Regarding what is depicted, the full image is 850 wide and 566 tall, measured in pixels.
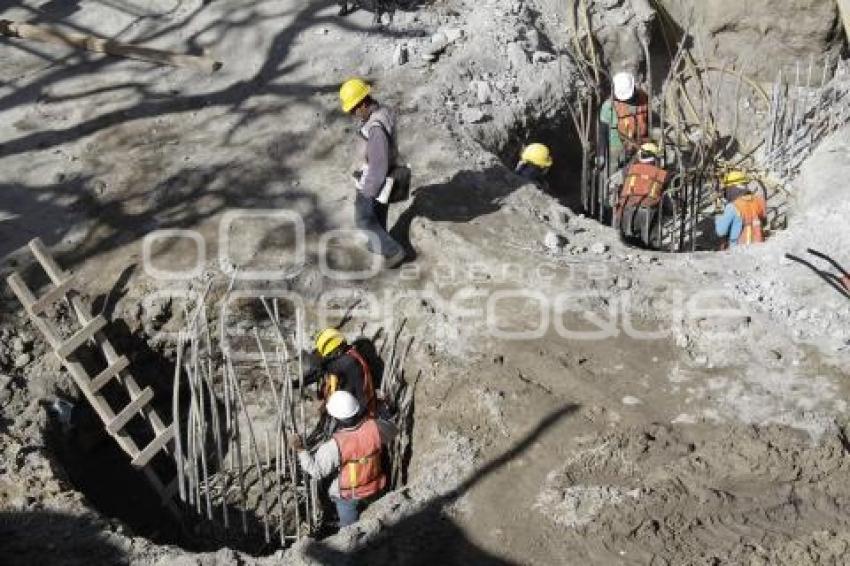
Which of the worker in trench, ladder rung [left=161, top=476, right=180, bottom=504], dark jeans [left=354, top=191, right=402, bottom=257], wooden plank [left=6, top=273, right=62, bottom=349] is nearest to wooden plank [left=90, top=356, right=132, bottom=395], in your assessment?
wooden plank [left=6, top=273, right=62, bottom=349]

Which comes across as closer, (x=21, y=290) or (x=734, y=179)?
(x=21, y=290)

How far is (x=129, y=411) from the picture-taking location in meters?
7.19

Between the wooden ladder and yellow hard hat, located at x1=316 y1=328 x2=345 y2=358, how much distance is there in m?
1.25

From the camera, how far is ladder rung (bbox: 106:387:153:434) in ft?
23.3

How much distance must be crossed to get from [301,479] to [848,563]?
3.88 m

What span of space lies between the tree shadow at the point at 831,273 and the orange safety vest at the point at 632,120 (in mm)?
2947

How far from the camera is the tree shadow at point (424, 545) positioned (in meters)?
5.87

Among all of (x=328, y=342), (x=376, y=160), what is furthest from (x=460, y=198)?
(x=328, y=342)

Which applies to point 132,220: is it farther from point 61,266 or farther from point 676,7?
point 676,7

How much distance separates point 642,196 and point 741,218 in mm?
990

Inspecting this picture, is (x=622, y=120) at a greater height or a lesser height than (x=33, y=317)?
lesser

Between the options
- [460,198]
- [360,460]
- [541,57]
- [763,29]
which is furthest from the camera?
[763,29]

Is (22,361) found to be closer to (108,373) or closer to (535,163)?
(108,373)

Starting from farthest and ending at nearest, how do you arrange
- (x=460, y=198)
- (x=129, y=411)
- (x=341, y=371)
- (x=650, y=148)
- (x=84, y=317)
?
(x=650, y=148) < (x=460, y=198) < (x=84, y=317) < (x=129, y=411) < (x=341, y=371)
